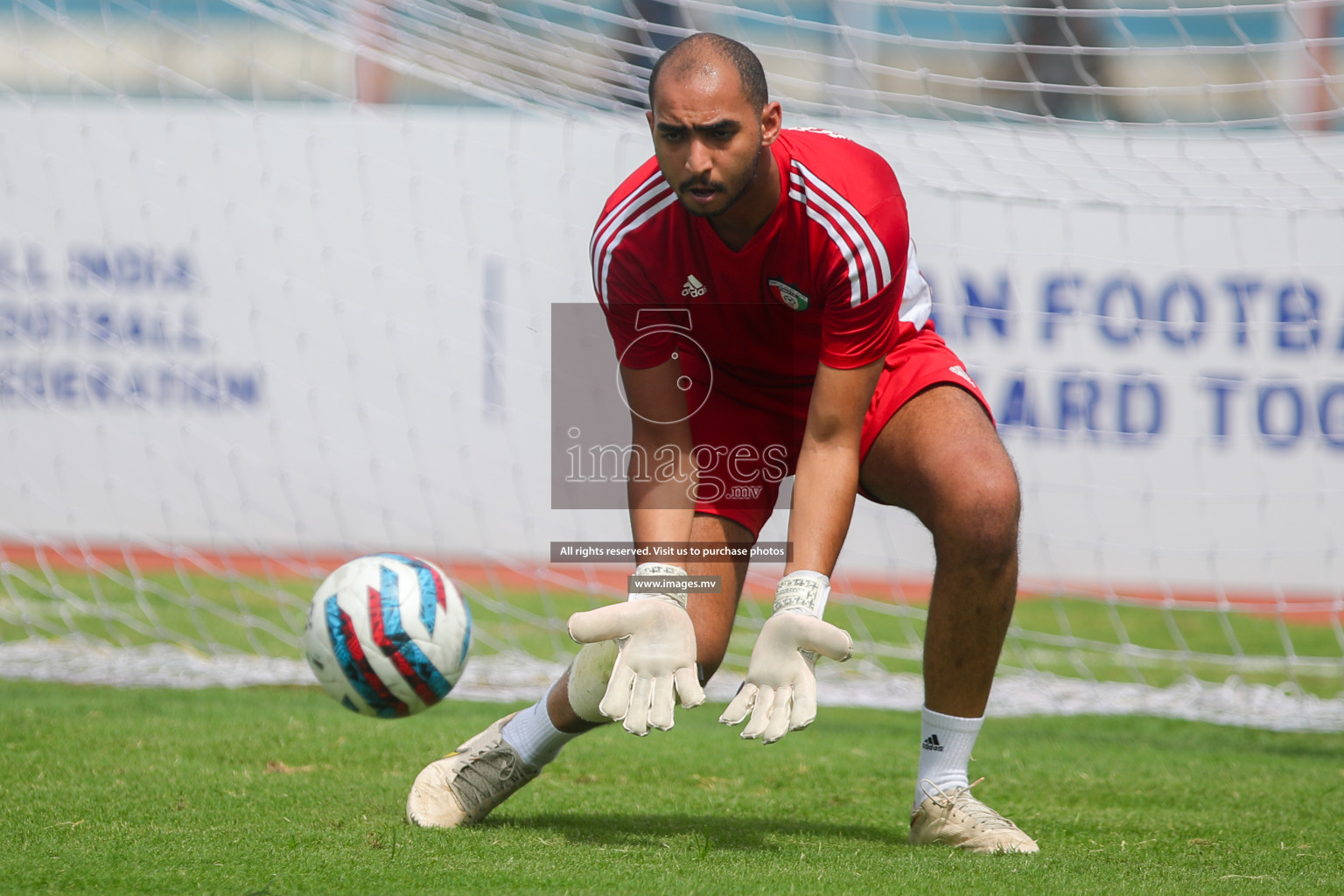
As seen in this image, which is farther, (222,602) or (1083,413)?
(1083,413)

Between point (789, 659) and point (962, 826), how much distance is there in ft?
2.03

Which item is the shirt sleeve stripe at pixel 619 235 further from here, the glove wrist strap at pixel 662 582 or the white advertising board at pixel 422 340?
the white advertising board at pixel 422 340

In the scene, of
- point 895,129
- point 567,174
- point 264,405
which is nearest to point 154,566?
point 264,405

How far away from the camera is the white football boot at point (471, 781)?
9.30 feet

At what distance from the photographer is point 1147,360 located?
7.57 meters

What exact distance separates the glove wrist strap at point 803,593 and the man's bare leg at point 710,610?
0.28m

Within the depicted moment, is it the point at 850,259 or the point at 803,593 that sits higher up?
the point at 850,259

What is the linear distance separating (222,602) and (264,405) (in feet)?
5.21

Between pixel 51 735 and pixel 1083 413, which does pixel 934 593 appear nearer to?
pixel 51 735

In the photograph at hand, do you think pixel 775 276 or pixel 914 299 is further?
pixel 914 299

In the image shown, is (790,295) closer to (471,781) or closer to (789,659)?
(789,659)

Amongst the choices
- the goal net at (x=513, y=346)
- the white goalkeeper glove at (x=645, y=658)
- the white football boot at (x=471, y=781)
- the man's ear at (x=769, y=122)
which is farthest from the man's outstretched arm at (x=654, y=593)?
the goal net at (x=513, y=346)

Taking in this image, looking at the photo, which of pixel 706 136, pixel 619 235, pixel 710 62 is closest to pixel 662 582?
pixel 619 235

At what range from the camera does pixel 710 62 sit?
2.42m
